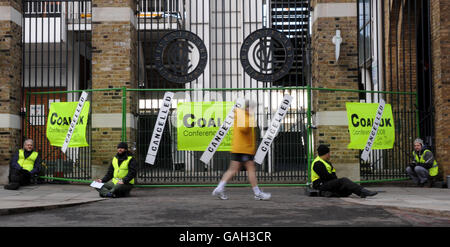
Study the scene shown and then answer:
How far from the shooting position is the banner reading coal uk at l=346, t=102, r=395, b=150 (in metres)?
11.0

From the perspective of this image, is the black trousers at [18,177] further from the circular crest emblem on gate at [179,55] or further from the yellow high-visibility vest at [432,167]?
the yellow high-visibility vest at [432,167]

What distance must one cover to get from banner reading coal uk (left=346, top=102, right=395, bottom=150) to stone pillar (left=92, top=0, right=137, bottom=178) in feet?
17.3

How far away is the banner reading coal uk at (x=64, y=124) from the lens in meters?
11.3

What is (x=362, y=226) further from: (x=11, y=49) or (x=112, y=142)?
(x=11, y=49)

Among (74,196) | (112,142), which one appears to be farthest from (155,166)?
(74,196)

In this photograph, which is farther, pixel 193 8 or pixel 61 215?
pixel 193 8

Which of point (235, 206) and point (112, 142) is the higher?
point (112, 142)

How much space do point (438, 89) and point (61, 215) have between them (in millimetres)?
9347

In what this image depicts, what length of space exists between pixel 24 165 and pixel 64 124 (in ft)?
4.59

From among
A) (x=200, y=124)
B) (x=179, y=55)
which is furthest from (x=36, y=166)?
(x=179, y=55)

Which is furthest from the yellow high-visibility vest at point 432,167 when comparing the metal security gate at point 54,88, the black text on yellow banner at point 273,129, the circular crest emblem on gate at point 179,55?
the metal security gate at point 54,88

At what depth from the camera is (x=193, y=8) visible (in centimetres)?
1947

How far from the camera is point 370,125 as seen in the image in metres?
11.2

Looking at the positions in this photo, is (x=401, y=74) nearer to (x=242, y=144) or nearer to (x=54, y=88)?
(x=242, y=144)
